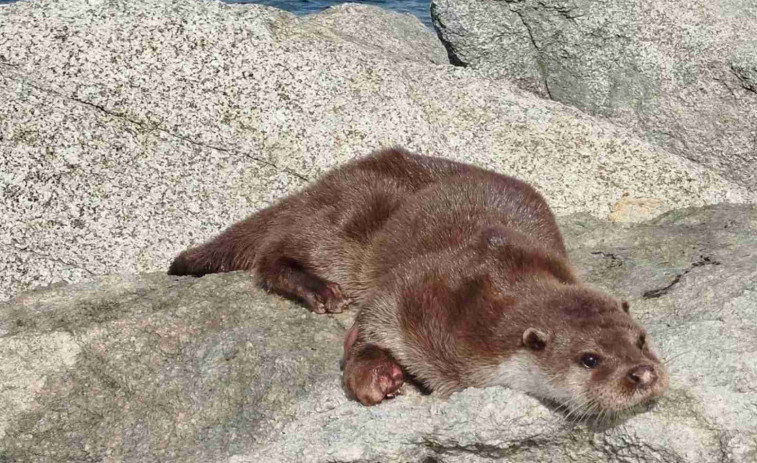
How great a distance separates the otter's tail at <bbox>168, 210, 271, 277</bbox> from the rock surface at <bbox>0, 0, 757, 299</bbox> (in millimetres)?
275

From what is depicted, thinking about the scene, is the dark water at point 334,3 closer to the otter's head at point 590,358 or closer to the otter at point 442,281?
the otter at point 442,281

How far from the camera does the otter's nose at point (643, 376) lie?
3406mm

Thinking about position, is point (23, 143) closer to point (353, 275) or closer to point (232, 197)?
point (232, 197)

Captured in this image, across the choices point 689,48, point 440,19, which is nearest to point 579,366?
point 689,48

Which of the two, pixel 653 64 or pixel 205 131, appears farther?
pixel 653 64

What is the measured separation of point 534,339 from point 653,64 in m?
3.91

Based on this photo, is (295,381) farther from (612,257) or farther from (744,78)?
(744,78)

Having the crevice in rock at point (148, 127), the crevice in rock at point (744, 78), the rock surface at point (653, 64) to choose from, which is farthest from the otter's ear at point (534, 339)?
the crevice in rock at point (744, 78)

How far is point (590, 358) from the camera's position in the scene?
354cm

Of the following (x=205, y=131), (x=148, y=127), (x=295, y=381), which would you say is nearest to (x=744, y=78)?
(x=205, y=131)

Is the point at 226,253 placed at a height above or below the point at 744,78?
below

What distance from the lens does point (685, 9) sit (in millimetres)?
7047

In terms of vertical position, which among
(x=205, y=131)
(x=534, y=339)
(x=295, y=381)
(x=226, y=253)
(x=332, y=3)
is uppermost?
(x=534, y=339)

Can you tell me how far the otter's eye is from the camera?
3.54m
